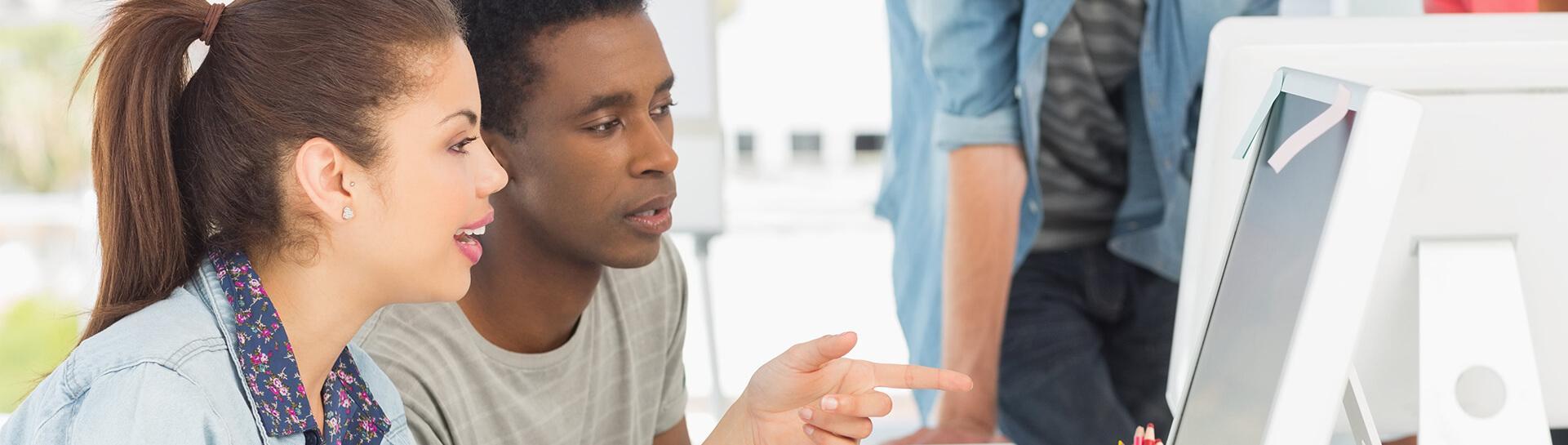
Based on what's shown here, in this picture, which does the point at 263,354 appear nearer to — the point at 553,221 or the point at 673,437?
the point at 553,221

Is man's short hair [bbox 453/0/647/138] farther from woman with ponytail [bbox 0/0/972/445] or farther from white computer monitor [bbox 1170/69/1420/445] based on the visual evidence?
white computer monitor [bbox 1170/69/1420/445]

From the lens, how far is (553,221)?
3.84 ft

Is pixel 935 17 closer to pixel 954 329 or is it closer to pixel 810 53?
pixel 954 329

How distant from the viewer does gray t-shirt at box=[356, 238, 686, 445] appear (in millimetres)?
1054

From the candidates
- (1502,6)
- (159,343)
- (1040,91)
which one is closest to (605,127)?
(159,343)

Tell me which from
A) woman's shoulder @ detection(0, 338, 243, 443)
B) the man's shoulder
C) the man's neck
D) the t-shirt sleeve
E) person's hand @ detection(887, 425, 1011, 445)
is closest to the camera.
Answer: woman's shoulder @ detection(0, 338, 243, 443)

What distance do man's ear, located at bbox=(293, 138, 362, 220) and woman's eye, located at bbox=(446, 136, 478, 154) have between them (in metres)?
0.08

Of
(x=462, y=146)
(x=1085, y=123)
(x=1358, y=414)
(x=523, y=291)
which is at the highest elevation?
(x=1085, y=123)

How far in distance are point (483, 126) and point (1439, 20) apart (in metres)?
0.78

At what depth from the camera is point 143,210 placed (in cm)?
82

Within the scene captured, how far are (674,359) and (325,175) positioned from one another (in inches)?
23.9

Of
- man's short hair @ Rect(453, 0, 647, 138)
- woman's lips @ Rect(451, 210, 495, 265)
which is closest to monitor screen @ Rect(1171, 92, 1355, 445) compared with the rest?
woman's lips @ Rect(451, 210, 495, 265)

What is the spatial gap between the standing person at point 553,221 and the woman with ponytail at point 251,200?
20cm

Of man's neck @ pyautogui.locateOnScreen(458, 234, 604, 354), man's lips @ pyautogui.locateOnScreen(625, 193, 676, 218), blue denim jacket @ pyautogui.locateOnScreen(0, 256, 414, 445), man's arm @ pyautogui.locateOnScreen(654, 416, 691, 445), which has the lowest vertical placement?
man's arm @ pyautogui.locateOnScreen(654, 416, 691, 445)
